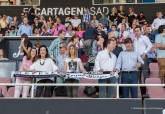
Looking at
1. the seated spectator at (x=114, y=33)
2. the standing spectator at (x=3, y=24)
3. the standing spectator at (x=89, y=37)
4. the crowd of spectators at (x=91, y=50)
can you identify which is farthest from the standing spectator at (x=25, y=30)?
the seated spectator at (x=114, y=33)

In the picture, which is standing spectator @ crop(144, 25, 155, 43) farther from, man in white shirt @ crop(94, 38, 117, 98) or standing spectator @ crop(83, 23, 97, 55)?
man in white shirt @ crop(94, 38, 117, 98)

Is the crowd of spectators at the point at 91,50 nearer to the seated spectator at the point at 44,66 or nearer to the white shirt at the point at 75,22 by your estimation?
the seated spectator at the point at 44,66

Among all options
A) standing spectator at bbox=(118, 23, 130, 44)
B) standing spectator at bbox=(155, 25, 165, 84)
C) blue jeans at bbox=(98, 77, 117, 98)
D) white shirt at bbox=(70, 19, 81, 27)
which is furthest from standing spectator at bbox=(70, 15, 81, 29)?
blue jeans at bbox=(98, 77, 117, 98)

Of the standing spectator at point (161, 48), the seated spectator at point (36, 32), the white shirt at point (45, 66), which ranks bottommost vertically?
the white shirt at point (45, 66)

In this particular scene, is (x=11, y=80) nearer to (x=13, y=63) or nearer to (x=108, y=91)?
(x=13, y=63)

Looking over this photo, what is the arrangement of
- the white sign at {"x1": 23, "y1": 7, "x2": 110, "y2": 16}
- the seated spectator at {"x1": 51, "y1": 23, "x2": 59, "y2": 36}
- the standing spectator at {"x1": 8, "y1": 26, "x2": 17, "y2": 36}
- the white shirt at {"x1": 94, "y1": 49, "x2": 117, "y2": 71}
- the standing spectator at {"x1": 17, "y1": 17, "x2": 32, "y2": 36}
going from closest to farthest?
the white shirt at {"x1": 94, "y1": 49, "x2": 117, "y2": 71} → the standing spectator at {"x1": 17, "y1": 17, "x2": 32, "y2": 36} → the seated spectator at {"x1": 51, "y1": 23, "x2": 59, "y2": 36} → the standing spectator at {"x1": 8, "y1": 26, "x2": 17, "y2": 36} → the white sign at {"x1": 23, "y1": 7, "x2": 110, "y2": 16}

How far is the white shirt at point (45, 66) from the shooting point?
43.2ft

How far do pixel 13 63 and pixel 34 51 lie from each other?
1.33 metres

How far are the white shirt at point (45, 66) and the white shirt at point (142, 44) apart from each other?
2678mm

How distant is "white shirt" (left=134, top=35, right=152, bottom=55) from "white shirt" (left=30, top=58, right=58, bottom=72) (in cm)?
268

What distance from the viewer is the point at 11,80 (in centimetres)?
1356

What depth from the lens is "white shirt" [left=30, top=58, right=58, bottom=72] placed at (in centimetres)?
1316

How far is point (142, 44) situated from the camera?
15117 mm
